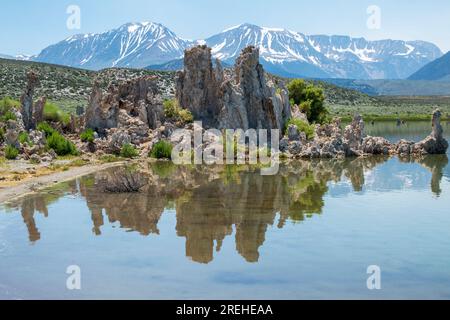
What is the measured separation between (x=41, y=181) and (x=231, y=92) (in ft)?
66.7

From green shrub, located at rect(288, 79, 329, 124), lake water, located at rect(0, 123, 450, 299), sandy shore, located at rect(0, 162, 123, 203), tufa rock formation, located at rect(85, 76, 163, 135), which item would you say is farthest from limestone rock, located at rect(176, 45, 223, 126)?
lake water, located at rect(0, 123, 450, 299)

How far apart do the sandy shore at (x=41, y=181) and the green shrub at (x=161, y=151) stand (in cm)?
448

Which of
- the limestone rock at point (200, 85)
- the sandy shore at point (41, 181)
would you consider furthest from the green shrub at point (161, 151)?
the limestone rock at point (200, 85)

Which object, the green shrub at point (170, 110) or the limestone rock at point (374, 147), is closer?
the green shrub at point (170, 110)

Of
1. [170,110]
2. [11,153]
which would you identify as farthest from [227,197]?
[170,110]

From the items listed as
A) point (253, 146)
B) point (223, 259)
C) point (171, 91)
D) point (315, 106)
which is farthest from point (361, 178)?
point (171, 91)

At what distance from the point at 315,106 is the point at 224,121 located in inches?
665

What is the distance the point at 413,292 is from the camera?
1522 centimetres

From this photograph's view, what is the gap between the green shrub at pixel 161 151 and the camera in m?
44.5

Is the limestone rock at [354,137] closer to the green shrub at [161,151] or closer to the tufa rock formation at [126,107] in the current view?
the green shrub at [161,151]

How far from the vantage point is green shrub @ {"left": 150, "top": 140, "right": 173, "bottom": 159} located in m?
44.5

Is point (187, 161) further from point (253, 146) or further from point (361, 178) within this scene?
point (361, 178)

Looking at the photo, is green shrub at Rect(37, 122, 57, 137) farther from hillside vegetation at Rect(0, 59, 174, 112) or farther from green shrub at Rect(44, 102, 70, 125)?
hillside vegetation at Rect(0, 59, 174, 112)

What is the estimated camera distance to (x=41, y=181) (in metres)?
32.1
